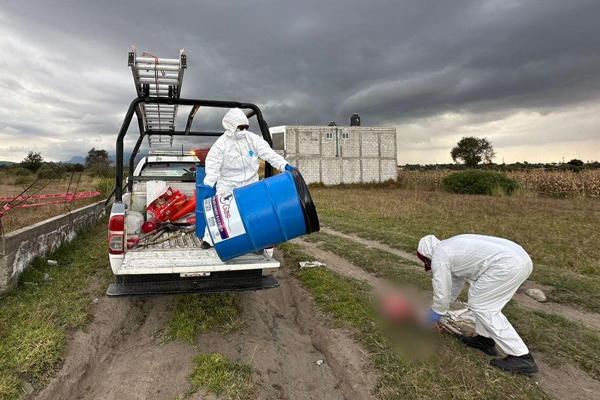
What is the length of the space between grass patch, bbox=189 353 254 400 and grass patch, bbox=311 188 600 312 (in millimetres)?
4221

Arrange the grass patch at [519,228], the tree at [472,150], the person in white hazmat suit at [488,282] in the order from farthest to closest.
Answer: the tree at [472,150], the grass patch at [519,228], the person in white hazmat suit at [488,282]

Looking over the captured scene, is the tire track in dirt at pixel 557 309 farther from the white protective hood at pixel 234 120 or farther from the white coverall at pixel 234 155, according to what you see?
the white protective hood at pixel 234 120

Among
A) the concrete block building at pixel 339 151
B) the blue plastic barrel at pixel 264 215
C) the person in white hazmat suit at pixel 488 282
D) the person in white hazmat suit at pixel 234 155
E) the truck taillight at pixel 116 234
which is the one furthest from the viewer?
the concrete block building at pixel 339 151

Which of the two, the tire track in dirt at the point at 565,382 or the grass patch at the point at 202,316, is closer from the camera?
the tire track in dirt at the point at 565,382

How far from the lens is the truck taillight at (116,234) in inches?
140

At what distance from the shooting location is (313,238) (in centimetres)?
847

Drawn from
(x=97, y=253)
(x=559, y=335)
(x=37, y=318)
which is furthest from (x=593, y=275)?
(x=97, y=253)

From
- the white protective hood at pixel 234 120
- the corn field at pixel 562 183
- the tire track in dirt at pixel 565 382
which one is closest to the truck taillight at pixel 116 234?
the white protective hood at pixel 234 120

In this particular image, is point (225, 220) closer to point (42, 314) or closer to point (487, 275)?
point (42, 314)

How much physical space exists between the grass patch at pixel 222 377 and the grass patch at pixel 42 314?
3.76 feet

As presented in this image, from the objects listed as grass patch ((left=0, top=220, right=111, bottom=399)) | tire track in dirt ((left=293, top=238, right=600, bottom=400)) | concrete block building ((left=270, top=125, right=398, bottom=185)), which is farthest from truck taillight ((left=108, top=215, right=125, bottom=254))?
concrete block building ((left=270, top=125, right=398, bottom=185))

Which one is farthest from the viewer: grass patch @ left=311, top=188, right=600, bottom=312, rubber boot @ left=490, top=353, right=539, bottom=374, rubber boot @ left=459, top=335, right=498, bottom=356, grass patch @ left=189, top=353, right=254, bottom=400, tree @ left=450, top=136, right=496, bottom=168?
tree @ left=450, top=136, right=496, bottom=168

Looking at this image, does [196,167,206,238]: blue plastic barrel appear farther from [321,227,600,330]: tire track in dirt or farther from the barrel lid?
[321,227,600,330]: tire track in dirt

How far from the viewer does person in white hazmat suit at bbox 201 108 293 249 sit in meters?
4.06
